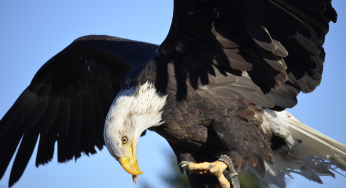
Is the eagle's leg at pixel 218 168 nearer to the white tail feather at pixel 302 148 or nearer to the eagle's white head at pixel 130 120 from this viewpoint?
the eagle's white head at pixel 130 120

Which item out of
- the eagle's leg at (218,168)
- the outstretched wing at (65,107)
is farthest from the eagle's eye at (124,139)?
the outstretched wing at (65,107)

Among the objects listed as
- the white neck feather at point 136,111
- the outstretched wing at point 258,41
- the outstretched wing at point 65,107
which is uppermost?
the outstretched wing at point 258,41

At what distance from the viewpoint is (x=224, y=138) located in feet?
13.6

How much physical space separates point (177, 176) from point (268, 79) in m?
4.47

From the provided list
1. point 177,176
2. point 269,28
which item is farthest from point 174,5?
point 177,176

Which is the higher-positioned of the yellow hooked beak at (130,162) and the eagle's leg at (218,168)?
the yellow hooked beak at (130,162)

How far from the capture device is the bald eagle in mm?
3783

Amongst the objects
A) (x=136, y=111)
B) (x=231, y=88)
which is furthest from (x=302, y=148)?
(x=136, y=111)

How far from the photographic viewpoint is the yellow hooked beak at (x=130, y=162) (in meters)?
3.74

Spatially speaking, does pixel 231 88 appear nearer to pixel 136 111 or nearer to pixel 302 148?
pixel 136 111

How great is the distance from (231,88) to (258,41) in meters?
0.68

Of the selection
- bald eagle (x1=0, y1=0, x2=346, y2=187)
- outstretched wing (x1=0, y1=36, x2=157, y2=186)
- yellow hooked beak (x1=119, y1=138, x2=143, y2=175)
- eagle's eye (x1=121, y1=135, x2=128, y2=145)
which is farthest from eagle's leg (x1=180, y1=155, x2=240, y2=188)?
outstretched wing (x1=0, y1=36, x2=157, y2=186)

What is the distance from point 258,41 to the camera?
3783 mm

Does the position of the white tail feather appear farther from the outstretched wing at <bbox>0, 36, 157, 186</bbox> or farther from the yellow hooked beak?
the outstretched wing at <bbox>0, 36, 157, 186</bbox>
